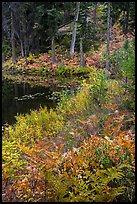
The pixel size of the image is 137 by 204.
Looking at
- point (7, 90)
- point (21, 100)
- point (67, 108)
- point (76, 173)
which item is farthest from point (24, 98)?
point (76, 173)

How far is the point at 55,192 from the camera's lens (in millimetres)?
3393

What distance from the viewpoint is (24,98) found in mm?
12820

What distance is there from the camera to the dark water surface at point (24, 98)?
10427 mm

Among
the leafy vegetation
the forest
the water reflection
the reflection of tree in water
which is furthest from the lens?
the reflection of tree in water

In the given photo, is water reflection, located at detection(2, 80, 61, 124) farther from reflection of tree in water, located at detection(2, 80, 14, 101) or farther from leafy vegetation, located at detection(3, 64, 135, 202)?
leafy vegetation, located at detection(3, 64, 135, 202)

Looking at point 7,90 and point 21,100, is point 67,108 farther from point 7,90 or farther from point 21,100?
point 7,90

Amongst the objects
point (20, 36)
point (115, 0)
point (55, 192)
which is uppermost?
point (115, 0)

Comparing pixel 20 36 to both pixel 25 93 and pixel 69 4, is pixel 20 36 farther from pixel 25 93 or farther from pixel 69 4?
pixel 25 93

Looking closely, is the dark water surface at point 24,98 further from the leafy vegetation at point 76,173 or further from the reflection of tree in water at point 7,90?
the leafy vegetation at point 76,173

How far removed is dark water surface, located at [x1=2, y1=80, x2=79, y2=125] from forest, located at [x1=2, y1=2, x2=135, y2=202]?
42 millimetres

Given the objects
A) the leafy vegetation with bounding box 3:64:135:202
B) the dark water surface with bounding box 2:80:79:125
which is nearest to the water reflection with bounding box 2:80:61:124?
the dark water surface with bounding box 2:80:79:125

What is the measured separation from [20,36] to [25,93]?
A: 11910 mm

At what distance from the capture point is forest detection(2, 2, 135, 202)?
3.51 meters

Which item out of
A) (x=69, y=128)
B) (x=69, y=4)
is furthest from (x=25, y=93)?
(x=69, y=4)
